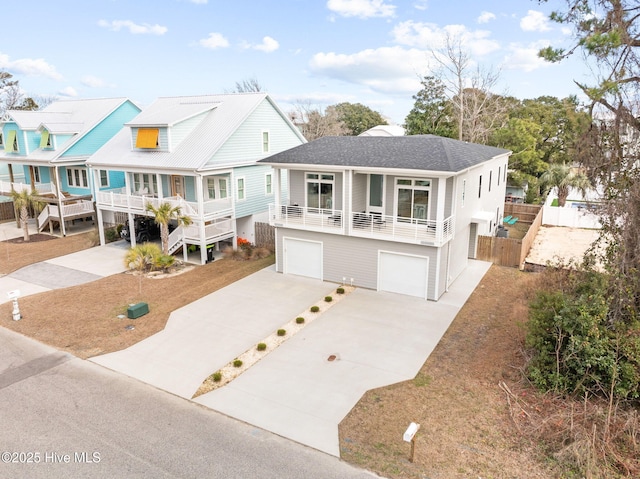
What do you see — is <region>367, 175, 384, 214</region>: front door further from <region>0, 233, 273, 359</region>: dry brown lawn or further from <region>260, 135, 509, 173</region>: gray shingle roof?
<region>0, 233, 273, 359</region>: dry brown lawn

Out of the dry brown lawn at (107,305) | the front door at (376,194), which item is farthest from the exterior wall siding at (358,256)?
the dry brown lawn at (107,305)

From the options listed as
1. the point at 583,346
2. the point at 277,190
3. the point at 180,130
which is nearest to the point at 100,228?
the point at 180,130

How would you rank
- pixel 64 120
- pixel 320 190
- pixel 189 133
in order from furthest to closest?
pixel 64 120 → pixel 189 133 → pixel 320 190

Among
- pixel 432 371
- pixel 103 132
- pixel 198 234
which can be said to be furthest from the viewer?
pixel 103 132

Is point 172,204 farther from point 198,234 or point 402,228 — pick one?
point 402,228

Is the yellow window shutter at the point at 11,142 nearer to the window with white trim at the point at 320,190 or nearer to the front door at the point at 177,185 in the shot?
the front door at the point at 177,185

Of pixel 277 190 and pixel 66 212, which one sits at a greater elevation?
pixel 277 190

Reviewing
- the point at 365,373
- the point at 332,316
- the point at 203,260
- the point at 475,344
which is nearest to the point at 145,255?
the point at 203,260
